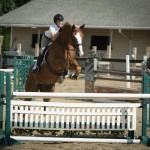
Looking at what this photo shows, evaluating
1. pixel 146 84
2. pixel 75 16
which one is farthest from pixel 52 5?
pixel 146 84

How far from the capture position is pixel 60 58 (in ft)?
30.4

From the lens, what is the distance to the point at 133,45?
98.4 ft

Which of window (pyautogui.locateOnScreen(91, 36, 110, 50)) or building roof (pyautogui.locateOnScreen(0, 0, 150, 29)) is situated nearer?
building roof (pyautogui.locateOnScreen(0, 0, 150, 29))

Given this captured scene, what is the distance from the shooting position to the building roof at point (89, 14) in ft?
96.9

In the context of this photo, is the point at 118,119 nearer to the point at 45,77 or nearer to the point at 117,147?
the point at 117,147

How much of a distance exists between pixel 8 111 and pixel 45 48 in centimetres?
269

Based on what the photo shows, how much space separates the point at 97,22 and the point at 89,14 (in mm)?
1965

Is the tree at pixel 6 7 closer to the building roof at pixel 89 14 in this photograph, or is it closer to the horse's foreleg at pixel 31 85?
the building roof at pixel 89 14

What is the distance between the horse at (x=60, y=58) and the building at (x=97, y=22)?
19.2 metres

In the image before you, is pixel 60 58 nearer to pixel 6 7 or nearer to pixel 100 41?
pixel 100 41

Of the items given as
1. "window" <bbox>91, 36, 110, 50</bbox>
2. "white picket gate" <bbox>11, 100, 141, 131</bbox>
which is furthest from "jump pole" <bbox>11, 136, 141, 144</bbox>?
"window" <bbox>91, 36, 110, 50</bbox>

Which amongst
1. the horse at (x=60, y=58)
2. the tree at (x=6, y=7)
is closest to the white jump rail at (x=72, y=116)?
the horse at (x=60, y=58)

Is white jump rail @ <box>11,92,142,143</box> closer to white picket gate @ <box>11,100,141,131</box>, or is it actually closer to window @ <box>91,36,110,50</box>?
white picket gate @ <box>11,100,141,131</box>

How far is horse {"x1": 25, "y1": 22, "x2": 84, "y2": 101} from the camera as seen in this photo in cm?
895
